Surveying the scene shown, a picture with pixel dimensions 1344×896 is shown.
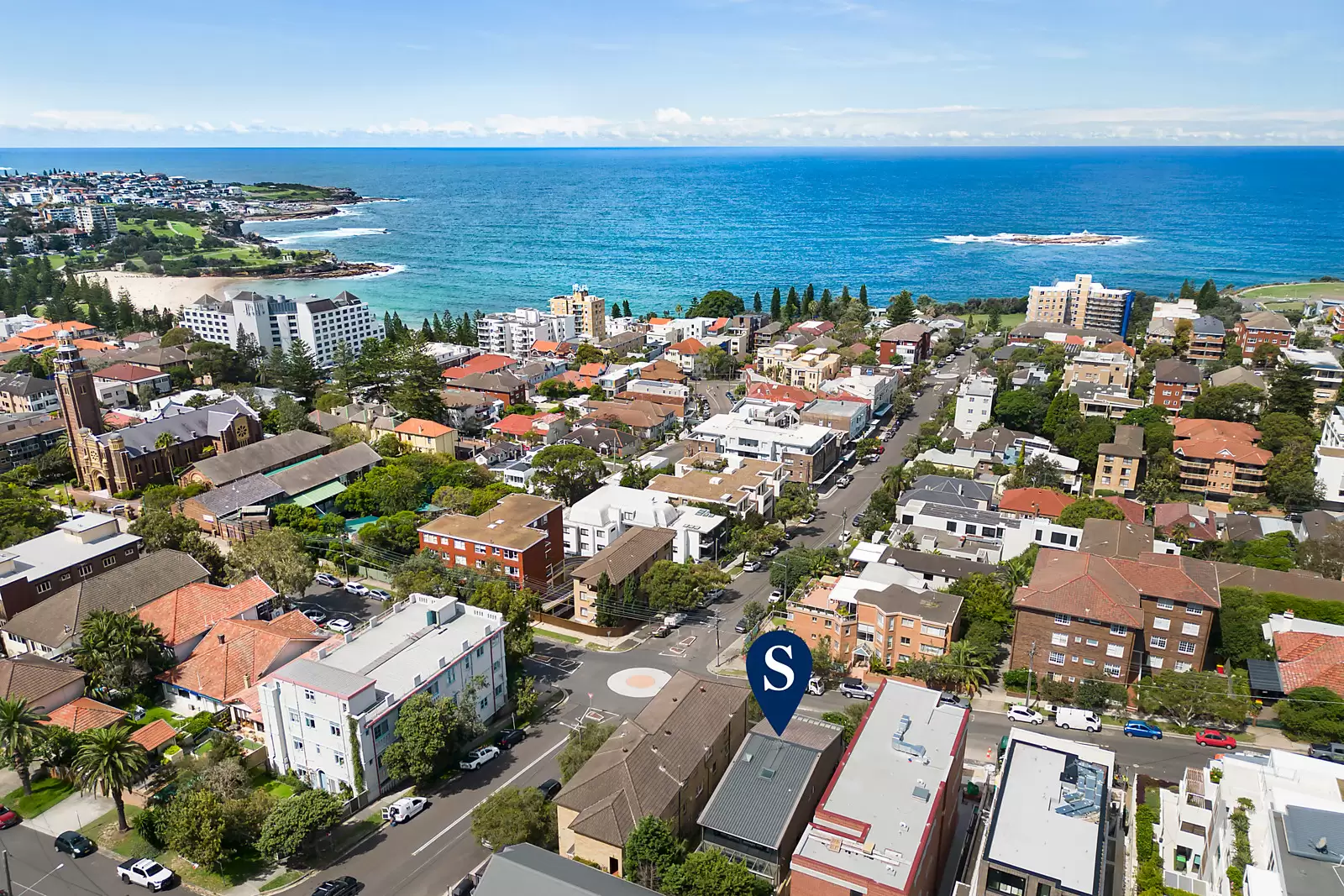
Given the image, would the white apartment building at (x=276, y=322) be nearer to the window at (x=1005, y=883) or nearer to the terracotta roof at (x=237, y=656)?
the terracotta roof at (x=237, y=656)

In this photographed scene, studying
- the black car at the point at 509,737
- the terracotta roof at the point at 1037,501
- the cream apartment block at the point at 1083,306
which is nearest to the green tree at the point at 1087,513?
the terracotta roof at the point at 1037,501

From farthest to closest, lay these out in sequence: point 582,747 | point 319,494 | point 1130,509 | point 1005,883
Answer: point 319,494 < point 1130,509 < point 582,747 < point 1005,883

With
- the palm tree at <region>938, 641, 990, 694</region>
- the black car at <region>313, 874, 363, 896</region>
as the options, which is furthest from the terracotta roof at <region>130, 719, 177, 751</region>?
the palm tree at <region>938, 641, 990, 694</region>

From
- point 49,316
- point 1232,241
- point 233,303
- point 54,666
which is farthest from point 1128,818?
point 1232,241

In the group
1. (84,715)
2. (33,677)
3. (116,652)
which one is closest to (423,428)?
(116,652)

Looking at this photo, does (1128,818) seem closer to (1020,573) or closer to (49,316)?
(1020,573)

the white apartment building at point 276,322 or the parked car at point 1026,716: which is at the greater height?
the white apartment building at point 276,322

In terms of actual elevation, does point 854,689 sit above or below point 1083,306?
below

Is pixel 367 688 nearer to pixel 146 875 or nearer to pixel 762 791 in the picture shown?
pixel 146 875
